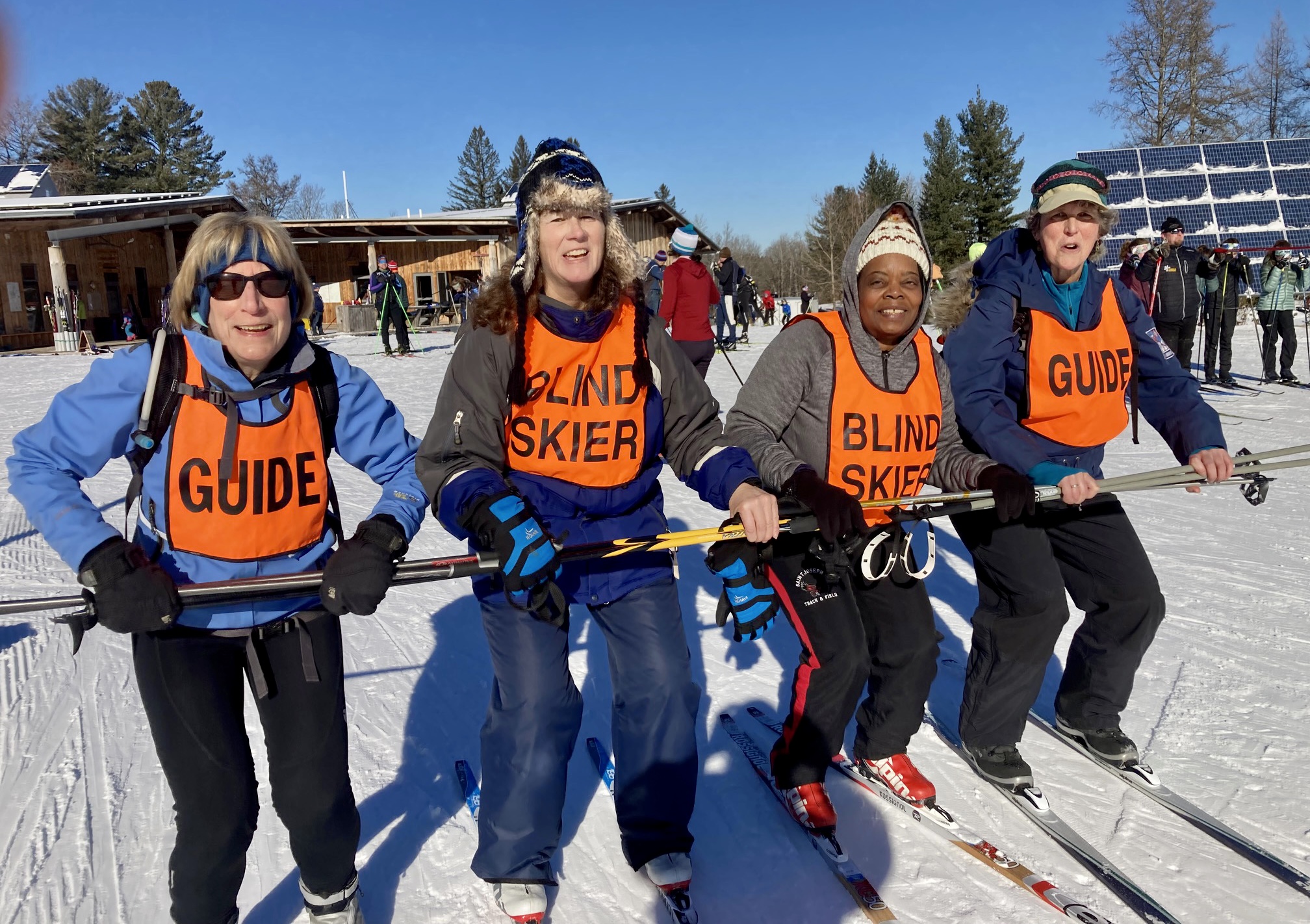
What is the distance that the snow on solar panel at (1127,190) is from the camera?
2033 centimetres

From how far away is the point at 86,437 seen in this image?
6.81ft

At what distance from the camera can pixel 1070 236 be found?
3045 mm

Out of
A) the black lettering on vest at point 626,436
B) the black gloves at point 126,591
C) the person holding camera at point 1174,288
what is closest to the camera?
the black gloves at point 126,591

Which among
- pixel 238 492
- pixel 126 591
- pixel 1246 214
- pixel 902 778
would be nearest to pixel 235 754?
pixel 126 591

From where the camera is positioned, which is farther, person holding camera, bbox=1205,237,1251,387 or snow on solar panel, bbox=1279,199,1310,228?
snow on solar panel, bbox=1279,199,1310,228

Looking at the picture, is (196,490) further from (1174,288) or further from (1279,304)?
(1279,304)

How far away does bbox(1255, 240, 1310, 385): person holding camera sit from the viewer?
40.0 feet

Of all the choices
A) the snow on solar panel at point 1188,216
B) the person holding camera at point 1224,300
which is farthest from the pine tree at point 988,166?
the person holding camera at point 1224,300

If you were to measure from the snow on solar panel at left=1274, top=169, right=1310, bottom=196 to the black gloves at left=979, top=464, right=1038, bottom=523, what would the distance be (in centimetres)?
2273

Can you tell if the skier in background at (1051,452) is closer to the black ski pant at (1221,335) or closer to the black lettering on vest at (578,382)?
the black lettering on vest at (578,382)

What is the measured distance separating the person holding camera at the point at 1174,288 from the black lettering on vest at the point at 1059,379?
10.3 meters

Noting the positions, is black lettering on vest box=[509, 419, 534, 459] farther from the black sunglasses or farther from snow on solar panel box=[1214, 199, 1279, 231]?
snow on solar panel box=[1214, 199, 1279, 231]

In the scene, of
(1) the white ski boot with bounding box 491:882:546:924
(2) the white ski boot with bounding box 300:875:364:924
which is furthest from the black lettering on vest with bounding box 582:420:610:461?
(2) the white ski boot with bounding box 300:875:364:924

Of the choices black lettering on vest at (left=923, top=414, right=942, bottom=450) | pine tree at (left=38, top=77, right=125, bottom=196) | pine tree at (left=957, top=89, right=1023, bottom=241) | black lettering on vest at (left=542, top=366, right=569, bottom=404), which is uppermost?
pine tree at (left=38, top=77, right=125, bottom=196)
